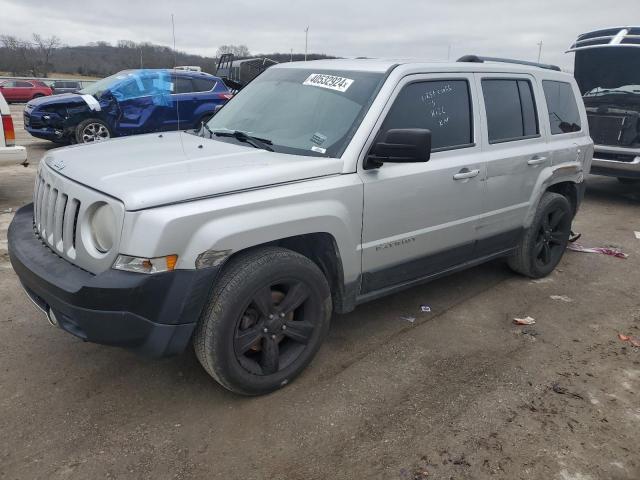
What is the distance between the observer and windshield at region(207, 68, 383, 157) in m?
3.32

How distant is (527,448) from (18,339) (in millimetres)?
3224

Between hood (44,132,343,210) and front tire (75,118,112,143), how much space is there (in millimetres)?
8083

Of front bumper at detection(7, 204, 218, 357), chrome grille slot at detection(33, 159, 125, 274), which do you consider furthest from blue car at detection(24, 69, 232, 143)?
front bumper at detection(7, 204, 218, 357)

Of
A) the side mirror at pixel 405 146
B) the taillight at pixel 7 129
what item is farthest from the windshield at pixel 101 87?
the side mirror at pixel 405 146

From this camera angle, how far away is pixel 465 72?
13.0 ft

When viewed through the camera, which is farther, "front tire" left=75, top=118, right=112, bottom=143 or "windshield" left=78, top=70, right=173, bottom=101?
"windshield" left=78, top=70, right=173, bottom=101

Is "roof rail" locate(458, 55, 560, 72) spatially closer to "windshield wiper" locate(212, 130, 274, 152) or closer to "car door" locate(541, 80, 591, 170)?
"car door" locate(541, 80, 591, 170)

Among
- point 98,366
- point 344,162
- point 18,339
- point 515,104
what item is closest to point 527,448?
point 344,162

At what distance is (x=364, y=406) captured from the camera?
3.03m

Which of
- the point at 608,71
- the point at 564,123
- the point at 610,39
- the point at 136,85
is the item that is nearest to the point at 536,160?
the point at 564,123

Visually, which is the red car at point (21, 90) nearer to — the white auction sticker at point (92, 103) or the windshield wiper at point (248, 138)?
the white auction sticker at point (92, 103)

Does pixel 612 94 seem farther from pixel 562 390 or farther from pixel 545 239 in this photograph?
pixel 562 390

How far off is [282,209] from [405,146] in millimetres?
795

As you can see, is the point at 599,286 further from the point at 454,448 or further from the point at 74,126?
the point at 74,126
